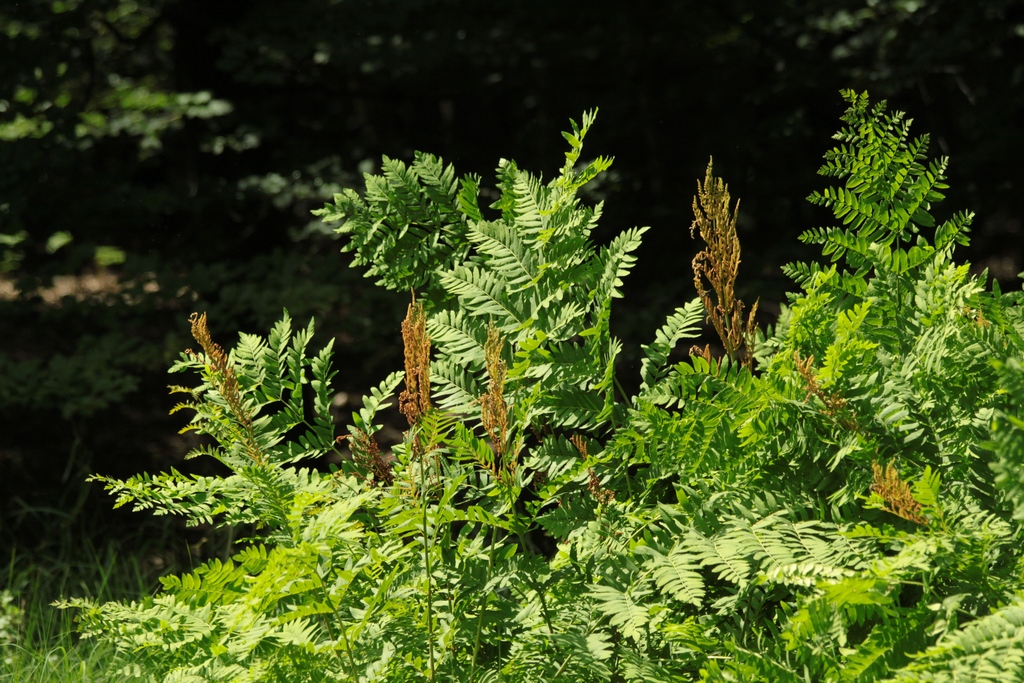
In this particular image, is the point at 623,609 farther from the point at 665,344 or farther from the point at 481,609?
the point at 665,344

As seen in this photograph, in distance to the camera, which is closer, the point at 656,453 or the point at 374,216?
the point at 656,453

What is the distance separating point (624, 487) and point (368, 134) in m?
5.79

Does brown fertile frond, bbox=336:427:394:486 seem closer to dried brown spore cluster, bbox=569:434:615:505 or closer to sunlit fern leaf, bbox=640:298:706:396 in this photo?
dried brown spore cluster, bbox=569:434:615:505

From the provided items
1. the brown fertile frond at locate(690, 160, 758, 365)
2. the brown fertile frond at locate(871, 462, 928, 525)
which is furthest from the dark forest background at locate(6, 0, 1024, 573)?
the brown fertile frond at locate(871, 462, 928, 525)

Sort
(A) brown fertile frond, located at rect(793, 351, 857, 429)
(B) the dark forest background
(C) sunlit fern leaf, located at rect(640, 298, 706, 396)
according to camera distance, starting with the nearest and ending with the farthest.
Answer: (A) brown fertile frond, located at rect(793, 351, 857, 429) < (C) sunlit fern leaf, located at rect(640, 298, 706, 396) < (B) the dark forest background

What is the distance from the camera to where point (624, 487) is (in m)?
1.72

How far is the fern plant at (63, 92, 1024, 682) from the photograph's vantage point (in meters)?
1.28

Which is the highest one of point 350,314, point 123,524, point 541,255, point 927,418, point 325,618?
point 541,255

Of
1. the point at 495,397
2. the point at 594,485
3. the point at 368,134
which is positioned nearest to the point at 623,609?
the point at 594,485

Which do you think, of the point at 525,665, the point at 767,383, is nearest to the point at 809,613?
the point at 767,383

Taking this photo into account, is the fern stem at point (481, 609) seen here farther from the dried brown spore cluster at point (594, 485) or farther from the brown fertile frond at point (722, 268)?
the brown fertile frond at point (722, 268)

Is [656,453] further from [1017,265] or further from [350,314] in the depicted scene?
[1017,265]

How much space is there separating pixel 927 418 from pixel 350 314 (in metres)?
4.87

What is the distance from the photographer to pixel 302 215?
23.2 feet
